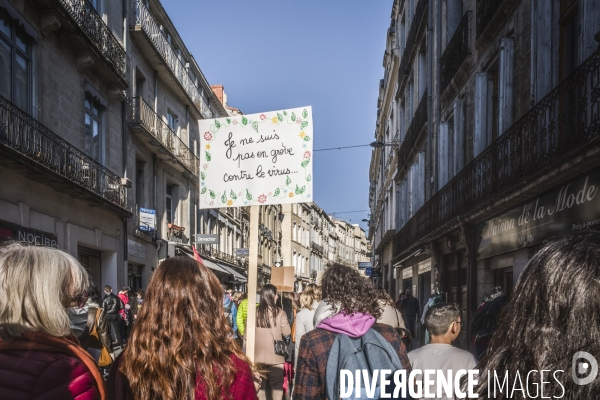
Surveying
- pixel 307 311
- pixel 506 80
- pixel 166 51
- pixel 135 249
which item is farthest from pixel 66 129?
pixel 166 51

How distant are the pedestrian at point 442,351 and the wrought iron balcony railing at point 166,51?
60.7 feet

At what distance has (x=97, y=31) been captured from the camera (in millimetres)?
16859

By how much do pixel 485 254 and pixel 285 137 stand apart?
7.30 m

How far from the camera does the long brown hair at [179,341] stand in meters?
2.57

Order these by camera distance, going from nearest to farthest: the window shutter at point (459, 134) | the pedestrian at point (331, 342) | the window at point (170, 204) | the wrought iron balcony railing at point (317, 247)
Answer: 1. the pedestrian at point (331, 342)
2. the window shutter at point (459, 134)
3. the window at point (170, 204)
4. the wrought iron balcony railing at point (317, 247)

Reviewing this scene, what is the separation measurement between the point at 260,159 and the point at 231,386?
11.8ft

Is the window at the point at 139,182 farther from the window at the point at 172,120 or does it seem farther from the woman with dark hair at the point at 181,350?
the woman with dark hair at the point at 181,350

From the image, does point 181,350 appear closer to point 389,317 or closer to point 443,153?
point 389,317

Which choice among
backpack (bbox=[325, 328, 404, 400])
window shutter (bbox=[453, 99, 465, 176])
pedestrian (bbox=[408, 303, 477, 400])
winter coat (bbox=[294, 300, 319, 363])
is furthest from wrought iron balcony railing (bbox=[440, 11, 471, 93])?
backpack (bbox=[325, 328, 404, 400])

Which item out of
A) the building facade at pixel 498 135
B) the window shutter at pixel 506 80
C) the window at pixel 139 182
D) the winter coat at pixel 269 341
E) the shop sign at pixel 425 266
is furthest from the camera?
the window at pixel 139 182

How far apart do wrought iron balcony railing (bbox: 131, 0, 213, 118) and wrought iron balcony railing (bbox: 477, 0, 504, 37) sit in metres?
11.7

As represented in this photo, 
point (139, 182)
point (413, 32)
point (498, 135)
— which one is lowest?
point (139, 182)

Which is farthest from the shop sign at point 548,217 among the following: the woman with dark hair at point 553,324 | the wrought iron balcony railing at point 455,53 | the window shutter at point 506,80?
the wrought iron balcony railing at point 455,53

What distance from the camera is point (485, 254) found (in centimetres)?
1202
